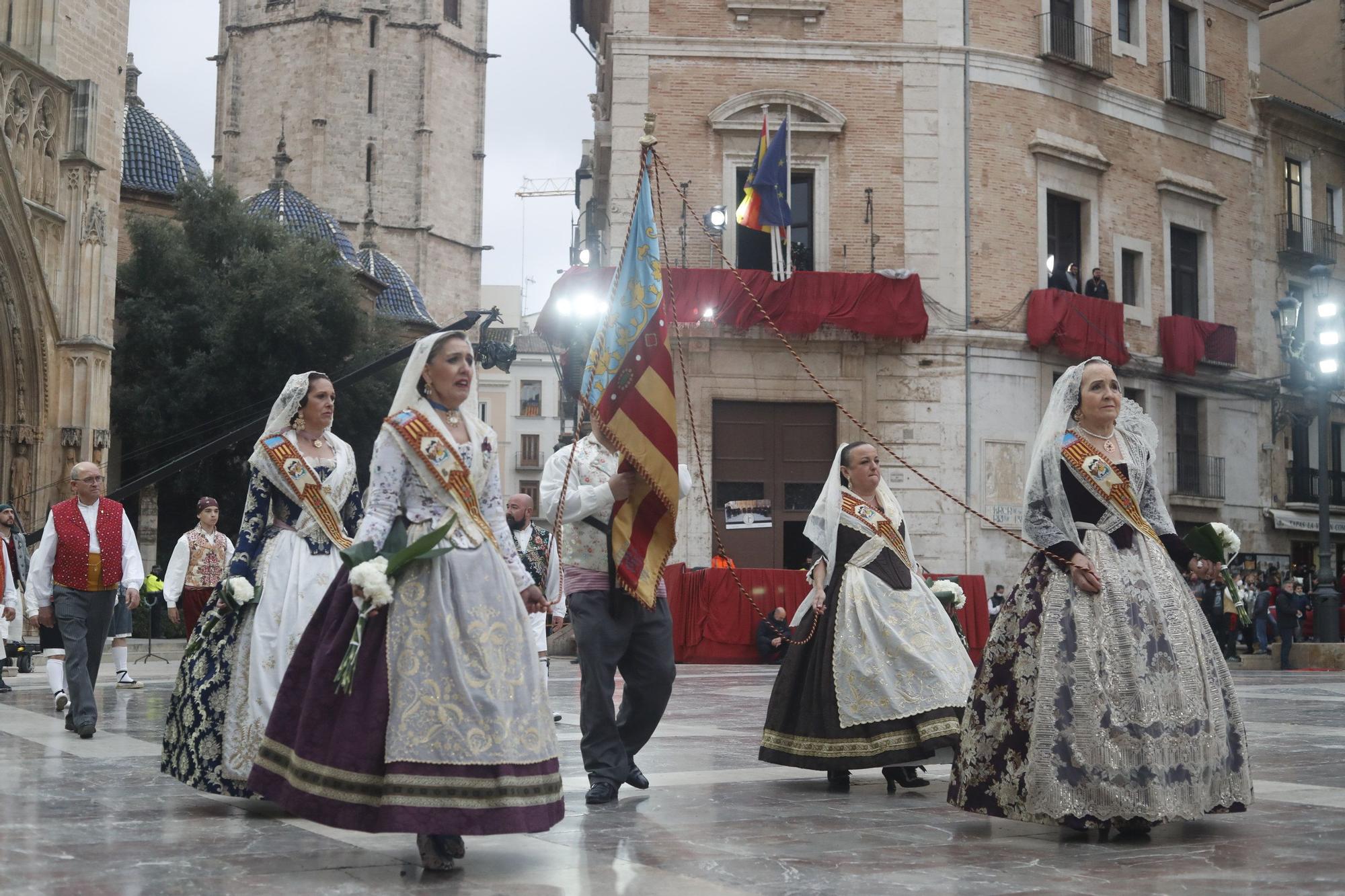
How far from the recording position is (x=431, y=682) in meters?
5.22

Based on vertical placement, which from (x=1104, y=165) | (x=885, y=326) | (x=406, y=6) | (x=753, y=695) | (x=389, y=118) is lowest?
(x=753, y=695)

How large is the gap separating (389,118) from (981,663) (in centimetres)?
6415

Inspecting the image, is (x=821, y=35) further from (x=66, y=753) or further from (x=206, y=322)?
(x=66, y=753)

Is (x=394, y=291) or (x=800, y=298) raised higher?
(x=394, y=291)

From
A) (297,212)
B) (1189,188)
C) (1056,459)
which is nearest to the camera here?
(1056,459)

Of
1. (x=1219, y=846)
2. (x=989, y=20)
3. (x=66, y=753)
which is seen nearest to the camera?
(x=1219, y=846)

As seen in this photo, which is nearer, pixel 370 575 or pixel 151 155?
pixel 370 575

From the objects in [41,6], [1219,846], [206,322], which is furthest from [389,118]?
[1219,846]

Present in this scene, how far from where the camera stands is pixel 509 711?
5246 millimetres

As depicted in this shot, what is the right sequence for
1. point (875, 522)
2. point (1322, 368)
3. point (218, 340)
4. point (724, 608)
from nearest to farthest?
point (875, 522)
point (1322, 368)
point (724, 608)
point (218, 340)

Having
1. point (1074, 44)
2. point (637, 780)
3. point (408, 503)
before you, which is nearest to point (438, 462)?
point (408, 503)

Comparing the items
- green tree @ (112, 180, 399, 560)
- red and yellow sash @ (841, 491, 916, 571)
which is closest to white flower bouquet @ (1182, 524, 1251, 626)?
red and yellow sash @ (841, 491, 916, 571)

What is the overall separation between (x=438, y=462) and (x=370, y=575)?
642mm

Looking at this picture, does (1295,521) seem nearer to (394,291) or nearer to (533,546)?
(533,546)
